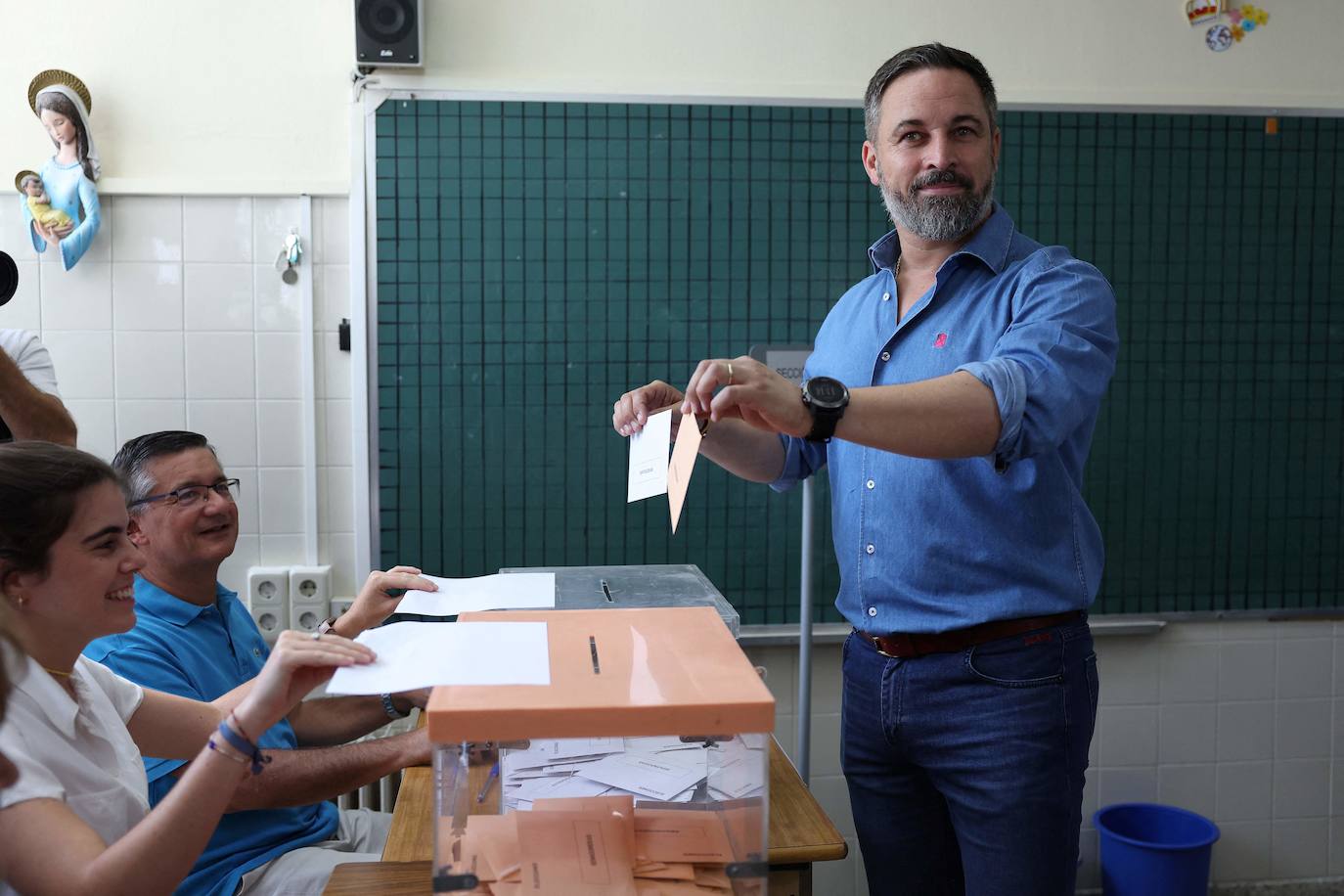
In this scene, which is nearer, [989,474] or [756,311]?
[989,474]

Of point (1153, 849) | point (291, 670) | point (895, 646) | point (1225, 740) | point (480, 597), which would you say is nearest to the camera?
point (291, 670)

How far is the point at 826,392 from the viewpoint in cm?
126

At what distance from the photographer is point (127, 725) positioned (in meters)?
1.44

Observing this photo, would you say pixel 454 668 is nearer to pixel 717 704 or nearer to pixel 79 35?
pixel 717 704

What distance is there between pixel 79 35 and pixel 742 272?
5.58 feet

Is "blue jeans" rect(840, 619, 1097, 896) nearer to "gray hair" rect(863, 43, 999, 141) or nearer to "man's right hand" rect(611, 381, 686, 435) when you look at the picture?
"man's right hand" rect(611, 381, 686, 435)

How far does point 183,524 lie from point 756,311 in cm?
147

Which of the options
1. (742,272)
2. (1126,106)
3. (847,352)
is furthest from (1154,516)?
(847,352)

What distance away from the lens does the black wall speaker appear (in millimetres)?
2594

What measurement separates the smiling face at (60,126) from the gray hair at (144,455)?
3.32 feet

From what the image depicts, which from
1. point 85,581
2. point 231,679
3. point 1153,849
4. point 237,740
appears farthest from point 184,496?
point 1153,849

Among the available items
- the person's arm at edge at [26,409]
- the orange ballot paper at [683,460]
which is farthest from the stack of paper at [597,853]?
the person's arm at edge at [26,409]

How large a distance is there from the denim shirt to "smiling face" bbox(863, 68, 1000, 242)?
0.05 metres

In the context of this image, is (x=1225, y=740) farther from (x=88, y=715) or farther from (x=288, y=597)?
(x=88, y=715)
